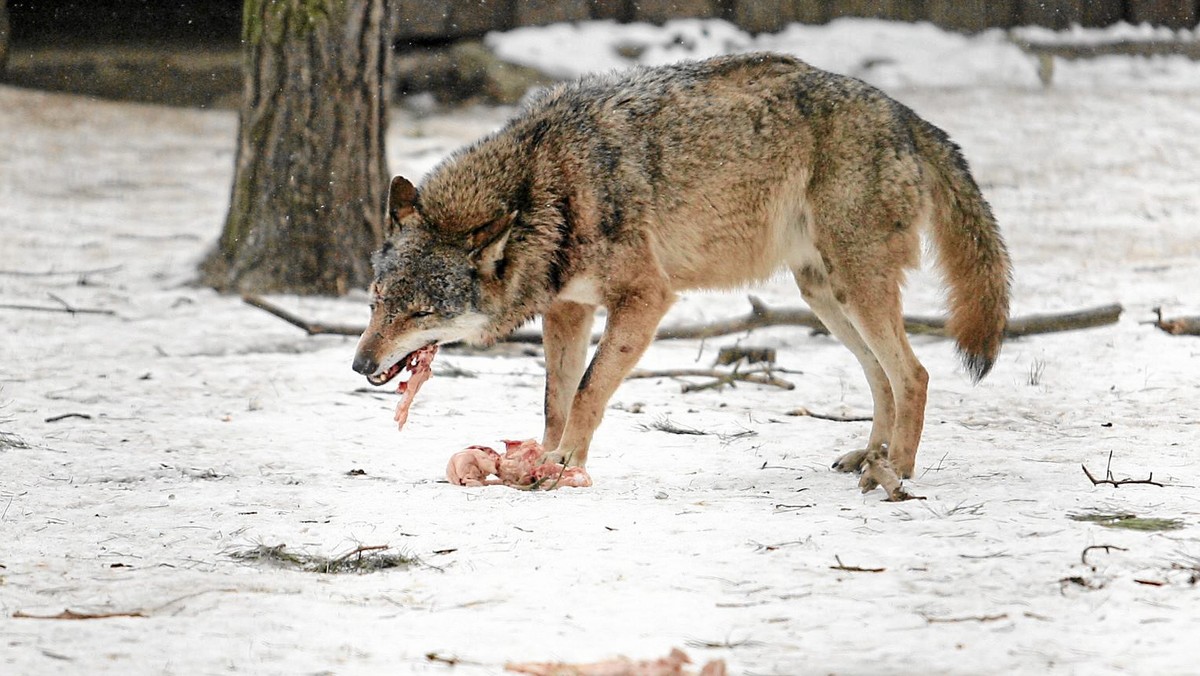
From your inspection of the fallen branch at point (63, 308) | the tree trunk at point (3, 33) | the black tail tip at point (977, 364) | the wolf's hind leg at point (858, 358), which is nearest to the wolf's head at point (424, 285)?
the wolf's hind leg at point (858, 358)

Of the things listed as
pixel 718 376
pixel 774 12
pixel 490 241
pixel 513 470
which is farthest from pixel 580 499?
pixel 774 12

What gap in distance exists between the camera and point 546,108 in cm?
598

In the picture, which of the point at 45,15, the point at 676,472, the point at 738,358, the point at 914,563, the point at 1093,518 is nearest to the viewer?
the point at 914,563

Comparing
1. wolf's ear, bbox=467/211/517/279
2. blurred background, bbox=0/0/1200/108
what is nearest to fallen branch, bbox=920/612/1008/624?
wolf's ear, bbox=467/211/517/279

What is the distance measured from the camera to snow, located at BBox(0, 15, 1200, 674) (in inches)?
138

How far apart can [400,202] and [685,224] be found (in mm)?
1216

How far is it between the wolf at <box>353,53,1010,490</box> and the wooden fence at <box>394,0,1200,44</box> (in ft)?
31.0

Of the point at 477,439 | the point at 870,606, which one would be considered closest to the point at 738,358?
the point at 477,439

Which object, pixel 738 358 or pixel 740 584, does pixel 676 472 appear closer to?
pixel 740 584

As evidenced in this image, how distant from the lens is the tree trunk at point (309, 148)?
28.4 feet

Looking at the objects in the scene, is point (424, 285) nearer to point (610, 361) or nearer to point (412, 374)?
point (412, 374)

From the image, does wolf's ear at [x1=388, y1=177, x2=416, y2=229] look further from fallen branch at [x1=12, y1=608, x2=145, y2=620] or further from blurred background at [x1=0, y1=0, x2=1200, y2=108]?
blurred background at [x1=0, y1=0, x2=1200, y2=108]

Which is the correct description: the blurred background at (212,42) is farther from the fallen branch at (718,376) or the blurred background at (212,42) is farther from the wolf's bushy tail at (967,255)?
the wolf's bushy tail at (967,255)

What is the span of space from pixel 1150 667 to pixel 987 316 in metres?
2.65
